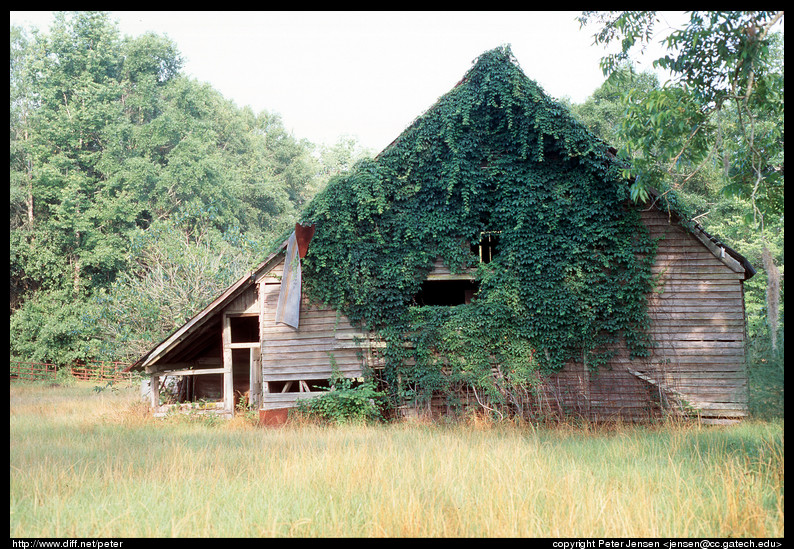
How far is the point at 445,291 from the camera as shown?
Result: 17016 millimetres

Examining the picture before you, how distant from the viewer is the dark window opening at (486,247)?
14.9 metres

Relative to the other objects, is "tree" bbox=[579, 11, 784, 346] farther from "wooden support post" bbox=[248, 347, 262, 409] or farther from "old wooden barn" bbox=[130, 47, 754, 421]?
"wooden support post" bbox=[248, 347, 262, 409]

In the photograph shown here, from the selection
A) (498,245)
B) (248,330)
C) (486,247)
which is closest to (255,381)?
(248,330)

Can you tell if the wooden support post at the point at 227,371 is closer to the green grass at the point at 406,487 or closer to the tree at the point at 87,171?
the green grass at the point at 406,487

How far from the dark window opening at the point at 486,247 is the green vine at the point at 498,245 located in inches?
9.5

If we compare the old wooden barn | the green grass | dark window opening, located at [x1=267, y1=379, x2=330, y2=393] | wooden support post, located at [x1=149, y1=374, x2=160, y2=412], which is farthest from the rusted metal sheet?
wooden support post, located at [x1=149, y1=374, x2=160, y2=412]

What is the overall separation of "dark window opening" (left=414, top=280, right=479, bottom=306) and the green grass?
536 centimetres

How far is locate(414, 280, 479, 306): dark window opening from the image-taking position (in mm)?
16062

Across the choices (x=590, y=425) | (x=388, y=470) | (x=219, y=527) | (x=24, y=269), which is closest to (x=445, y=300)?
(x=590, y=425)

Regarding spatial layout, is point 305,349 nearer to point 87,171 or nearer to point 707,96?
point 707,96

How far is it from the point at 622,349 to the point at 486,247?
13.3 ft

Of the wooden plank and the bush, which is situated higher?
the wooden plank

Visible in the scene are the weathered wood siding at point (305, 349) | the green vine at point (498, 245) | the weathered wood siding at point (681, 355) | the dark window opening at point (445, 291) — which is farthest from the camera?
the dark window opening at point (445, 291)

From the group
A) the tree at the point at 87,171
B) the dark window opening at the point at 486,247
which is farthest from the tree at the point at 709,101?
the tree at the point at 87,171
